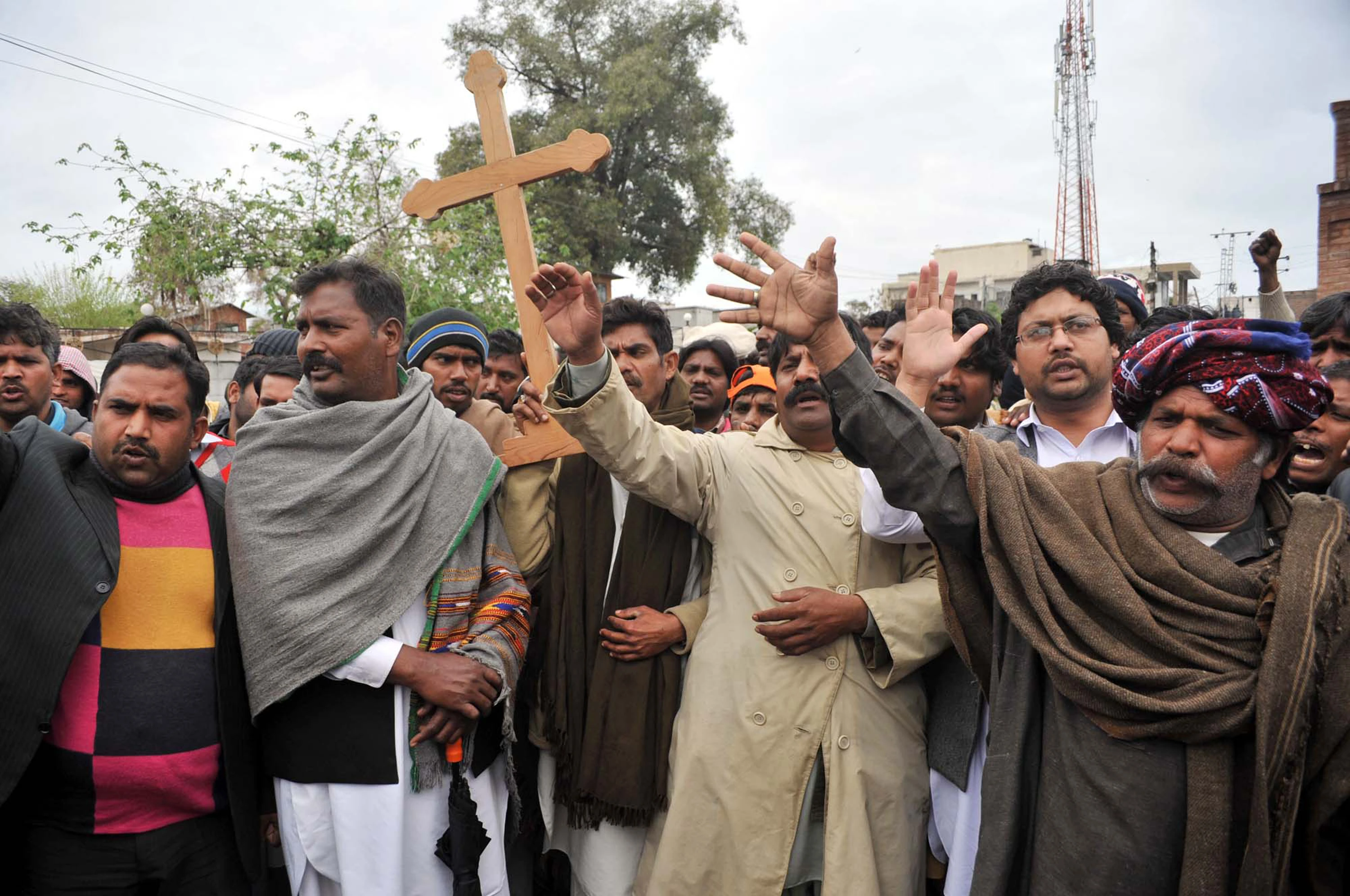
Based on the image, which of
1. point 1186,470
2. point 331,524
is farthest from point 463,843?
point 1186,470

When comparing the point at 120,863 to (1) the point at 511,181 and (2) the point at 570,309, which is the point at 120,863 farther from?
(1) the point at 511,181

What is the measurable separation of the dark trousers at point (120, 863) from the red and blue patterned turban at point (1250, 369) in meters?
2.81

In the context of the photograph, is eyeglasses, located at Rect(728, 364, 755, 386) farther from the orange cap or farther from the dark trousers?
the dark trousers

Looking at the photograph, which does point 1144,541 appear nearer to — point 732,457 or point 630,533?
point 732,457

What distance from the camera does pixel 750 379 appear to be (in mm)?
4504

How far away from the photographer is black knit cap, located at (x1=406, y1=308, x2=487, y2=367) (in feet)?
13.0

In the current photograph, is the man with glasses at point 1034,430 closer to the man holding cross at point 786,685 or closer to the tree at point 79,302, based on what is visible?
the man holding cross at point 786,685

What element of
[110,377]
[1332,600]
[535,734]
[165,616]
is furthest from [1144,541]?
[110,377]

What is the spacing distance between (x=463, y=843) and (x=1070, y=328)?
243cm

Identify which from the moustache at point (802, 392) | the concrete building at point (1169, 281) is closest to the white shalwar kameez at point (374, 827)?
the moustache at point (802, 392)

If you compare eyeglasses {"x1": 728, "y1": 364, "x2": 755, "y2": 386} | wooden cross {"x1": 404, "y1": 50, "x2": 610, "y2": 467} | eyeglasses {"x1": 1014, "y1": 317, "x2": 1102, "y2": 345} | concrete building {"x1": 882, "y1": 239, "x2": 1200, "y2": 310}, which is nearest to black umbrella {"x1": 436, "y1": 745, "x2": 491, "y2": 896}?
wooden cross {"x1": 404, "y1": 50, "x2": 610, "y2": 467}

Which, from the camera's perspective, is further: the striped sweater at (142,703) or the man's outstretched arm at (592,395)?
the man's outstretched arm at (592,395)

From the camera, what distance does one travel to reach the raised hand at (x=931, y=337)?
2287 mm

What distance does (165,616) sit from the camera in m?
2.51
